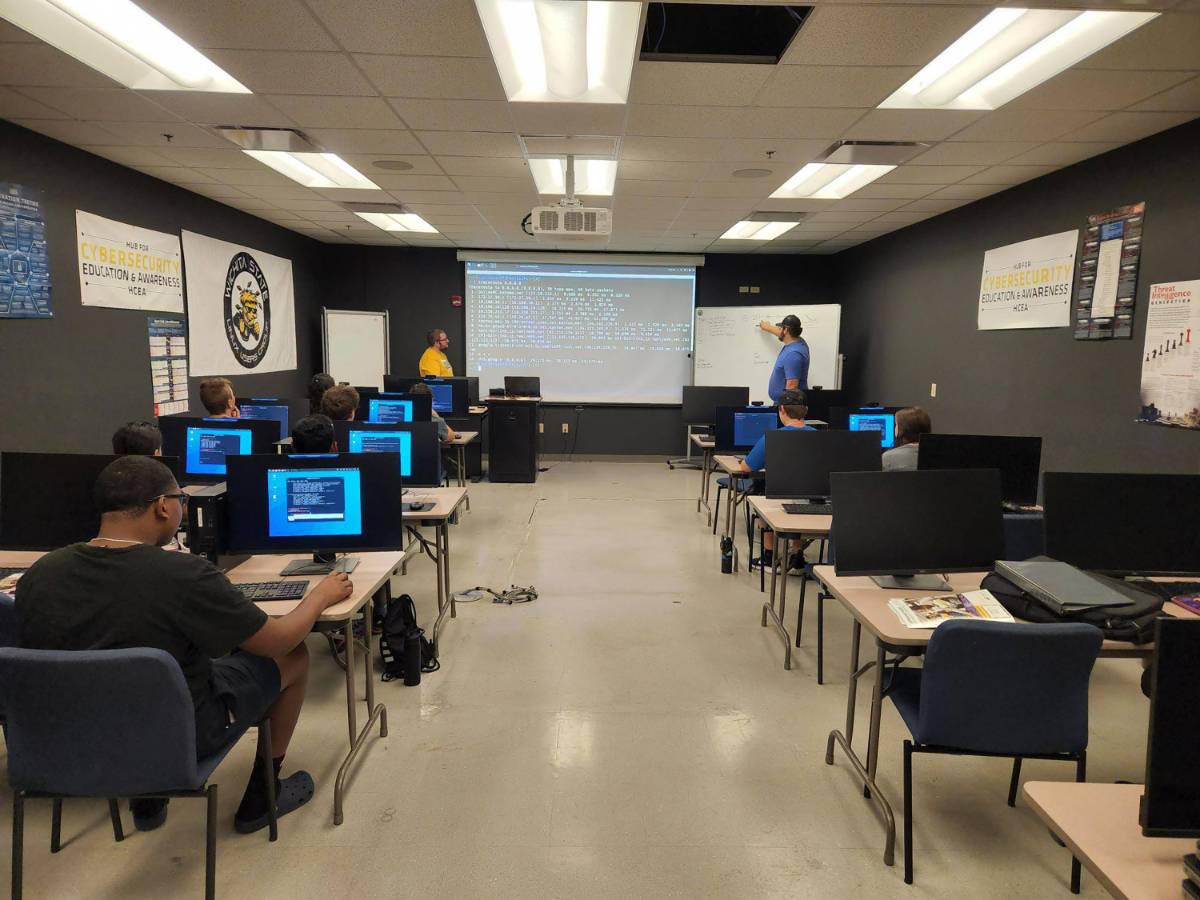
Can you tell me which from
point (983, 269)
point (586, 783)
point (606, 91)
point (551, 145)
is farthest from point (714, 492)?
point (586, 783)

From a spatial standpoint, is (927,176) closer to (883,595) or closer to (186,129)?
(883,595)

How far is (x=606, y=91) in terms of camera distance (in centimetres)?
356

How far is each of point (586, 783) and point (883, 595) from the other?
4.25ft

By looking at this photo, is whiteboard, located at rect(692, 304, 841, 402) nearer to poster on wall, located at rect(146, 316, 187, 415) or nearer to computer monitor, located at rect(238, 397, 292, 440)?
computer monitor, located at rect(238, 397, 292, 440)

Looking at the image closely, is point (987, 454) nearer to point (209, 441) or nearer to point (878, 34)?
point (878, 34)

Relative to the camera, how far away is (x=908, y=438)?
3.72 m

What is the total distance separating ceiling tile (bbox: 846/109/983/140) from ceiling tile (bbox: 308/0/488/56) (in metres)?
2.21

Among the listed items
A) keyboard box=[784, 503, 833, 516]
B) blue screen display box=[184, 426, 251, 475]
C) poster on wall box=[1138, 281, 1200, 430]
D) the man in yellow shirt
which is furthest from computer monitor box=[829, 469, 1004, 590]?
the man in yellow shirt

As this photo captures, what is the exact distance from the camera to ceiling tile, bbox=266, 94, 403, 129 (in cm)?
361

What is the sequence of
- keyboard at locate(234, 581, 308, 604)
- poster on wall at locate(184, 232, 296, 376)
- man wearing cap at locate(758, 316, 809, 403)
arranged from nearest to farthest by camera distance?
keyboard at locate(234, 581, 308, 604)
poster on wall at locate(184, 232, 296, 376)
man wearing cap at locate(758, 316, 809, 403)

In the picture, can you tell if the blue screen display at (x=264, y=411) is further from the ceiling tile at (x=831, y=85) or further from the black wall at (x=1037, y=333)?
the black wall at (x=1037, y=333)

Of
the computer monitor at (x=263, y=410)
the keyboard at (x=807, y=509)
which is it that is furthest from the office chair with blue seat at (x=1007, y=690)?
the computer monitor at (x=263, y=410)

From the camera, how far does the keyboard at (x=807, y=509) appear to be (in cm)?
362

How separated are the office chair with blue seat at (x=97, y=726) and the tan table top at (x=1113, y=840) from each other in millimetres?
1893
